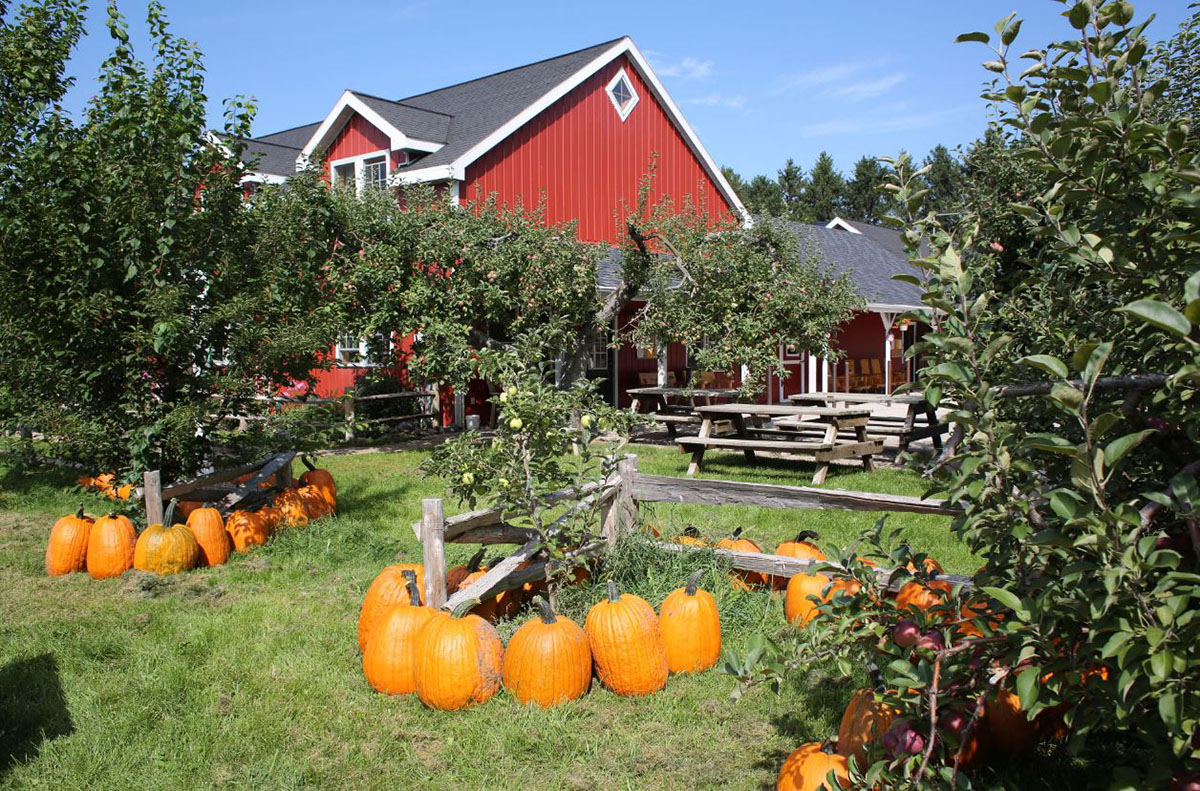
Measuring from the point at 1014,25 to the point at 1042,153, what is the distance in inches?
11.7

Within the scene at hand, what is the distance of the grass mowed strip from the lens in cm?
354

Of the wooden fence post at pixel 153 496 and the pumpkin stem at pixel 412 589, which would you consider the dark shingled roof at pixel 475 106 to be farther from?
→ the pumpkin stem at pixel 412 589

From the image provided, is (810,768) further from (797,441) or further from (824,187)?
(824,187)

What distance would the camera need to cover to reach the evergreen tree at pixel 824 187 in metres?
56.9

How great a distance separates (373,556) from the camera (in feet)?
22.5

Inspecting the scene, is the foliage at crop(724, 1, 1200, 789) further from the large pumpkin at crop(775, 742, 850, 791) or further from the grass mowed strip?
the grass mowed strip

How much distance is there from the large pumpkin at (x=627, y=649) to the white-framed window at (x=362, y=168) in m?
15.0

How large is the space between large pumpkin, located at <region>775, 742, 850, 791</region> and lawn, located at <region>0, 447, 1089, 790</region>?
0.31 metres

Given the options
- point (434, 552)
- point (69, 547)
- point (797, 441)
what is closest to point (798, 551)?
point (434, 552)

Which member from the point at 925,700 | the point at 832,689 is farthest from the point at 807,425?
the point at 925,700

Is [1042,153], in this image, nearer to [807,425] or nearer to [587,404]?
[587,404]

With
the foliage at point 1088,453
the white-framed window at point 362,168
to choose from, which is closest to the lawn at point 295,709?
the foliage at point 1088,453

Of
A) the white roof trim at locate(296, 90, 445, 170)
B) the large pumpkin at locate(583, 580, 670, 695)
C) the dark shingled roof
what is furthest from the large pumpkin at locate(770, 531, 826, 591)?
the white roof trim at locate(296, 90, 445, 170)

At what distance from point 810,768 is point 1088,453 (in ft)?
6.01
